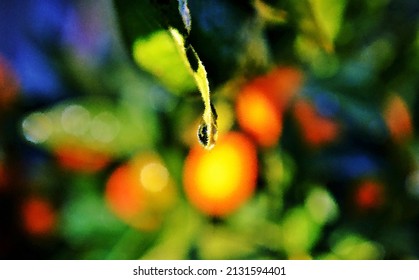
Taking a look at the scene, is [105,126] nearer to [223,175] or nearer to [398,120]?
[223,175]

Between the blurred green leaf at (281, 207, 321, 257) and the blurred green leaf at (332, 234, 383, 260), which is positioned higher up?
the blurred green leaf at (281, 207, 321, 257)

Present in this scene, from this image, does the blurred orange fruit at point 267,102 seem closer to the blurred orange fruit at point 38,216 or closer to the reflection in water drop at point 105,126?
the reflection in water drop at point 105,126

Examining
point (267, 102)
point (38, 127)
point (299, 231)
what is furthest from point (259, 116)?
point (38, 127)

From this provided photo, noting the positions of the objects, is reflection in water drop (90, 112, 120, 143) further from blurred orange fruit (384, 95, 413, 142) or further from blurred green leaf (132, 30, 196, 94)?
blurred orange fruit (384, 95, 413, 142)

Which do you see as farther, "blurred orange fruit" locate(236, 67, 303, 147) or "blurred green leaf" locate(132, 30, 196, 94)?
"blurred orange fruit" locate(236, 67, 303, 147)

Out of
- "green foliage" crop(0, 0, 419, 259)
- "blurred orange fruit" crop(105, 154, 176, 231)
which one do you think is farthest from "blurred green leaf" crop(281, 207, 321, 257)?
"blurred orange fruit" crop(105, 154, 176, 231)

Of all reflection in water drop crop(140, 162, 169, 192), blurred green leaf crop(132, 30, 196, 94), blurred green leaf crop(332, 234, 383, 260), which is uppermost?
blurred green leaf crop(132, 30, 196, 94)
